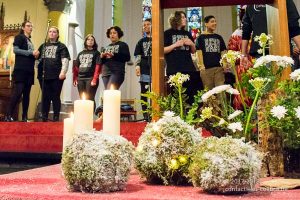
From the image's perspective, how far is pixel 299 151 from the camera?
4.14 feet

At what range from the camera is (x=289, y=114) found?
48.1 inches

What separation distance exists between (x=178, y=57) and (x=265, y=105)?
2658mm

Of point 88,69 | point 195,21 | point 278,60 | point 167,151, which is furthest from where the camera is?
point 195,21

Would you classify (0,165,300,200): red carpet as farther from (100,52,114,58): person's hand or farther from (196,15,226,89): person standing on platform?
(100,52,114,58): person's hand

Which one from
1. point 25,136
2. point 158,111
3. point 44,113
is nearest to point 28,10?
point 44,113

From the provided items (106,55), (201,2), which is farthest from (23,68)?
(201,2)

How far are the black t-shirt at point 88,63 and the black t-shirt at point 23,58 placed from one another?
25.5 inches

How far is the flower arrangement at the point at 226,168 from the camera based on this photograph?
93 cm

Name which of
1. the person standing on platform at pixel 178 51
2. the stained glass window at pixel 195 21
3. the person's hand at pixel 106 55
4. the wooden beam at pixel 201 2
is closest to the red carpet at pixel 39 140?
the person standing on platform at pixel 178 51

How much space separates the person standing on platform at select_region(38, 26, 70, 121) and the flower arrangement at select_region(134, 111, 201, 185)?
4176mm

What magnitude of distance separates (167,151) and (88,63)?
4.31 meters

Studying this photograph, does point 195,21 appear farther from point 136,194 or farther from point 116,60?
point 136,194

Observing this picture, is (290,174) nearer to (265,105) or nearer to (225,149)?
(265,105)

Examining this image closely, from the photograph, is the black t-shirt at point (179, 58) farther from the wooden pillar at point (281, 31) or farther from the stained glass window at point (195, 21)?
the stained glass window at point (195, 21)
